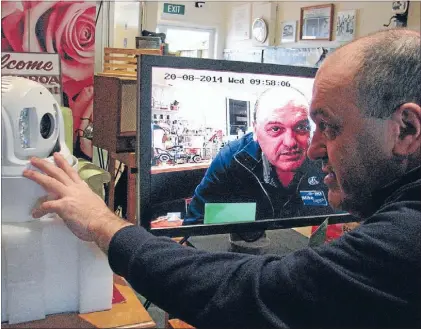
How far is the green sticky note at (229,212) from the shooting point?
0.95 meters

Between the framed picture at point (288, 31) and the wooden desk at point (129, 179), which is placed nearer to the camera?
the wooden desk at point (129, 179)

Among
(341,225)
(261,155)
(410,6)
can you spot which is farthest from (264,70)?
(410,6)

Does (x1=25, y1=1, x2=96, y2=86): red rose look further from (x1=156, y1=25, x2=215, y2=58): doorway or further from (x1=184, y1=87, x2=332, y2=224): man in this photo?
(x1=156, y1=25, x2=215, y2=58): doorway

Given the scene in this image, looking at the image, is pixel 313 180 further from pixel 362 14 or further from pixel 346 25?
pixel 346 25

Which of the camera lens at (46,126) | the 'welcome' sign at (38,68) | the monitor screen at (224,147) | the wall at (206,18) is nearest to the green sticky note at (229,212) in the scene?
the monitor screen at (224,147)

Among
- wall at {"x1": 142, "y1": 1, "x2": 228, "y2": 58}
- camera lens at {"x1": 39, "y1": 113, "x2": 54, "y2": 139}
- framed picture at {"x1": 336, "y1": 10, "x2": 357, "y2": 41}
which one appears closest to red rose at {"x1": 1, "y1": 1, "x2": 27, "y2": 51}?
camera lens at {"x1": 39, "y1": 113, "x2": 54, "y2": 139}

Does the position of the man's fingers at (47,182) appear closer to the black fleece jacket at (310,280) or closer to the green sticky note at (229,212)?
the black fleece jacket at (310,280)

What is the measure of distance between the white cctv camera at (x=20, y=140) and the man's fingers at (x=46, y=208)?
0.02m

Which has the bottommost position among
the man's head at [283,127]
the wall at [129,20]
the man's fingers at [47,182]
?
the man's fingers at [47,182]

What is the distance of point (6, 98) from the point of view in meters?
0.77

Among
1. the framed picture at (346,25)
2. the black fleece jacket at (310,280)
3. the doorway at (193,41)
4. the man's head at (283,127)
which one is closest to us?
the black fleece jacket at (310,280)

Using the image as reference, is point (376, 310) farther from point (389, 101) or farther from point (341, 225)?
point (341, 225)

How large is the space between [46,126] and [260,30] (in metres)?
4.69

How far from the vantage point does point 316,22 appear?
441 centimetres
